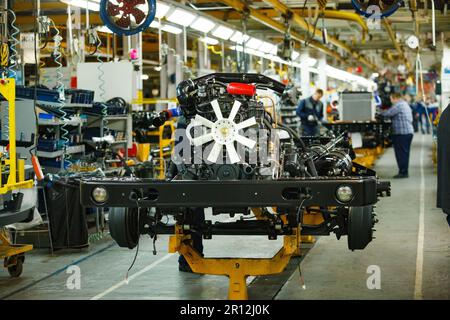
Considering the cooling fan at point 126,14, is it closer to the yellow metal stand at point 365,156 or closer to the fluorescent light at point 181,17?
the fluorescent light at point 181,17

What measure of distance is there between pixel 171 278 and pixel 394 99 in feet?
30.8

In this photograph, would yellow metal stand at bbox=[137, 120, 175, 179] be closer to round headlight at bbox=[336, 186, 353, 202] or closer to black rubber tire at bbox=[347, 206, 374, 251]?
black rubber tire at bbox=[347, 206, 374, 251]

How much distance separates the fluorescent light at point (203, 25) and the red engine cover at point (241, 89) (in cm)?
759

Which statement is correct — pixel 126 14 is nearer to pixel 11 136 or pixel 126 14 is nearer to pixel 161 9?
pixel 11 136

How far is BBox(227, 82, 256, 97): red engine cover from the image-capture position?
18.2ft

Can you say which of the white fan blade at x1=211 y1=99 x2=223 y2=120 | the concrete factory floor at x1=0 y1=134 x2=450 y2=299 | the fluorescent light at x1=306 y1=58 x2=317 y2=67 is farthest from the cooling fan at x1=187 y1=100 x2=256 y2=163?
the fluorescent light at x1=306 y1=58 x2=317 y2=67

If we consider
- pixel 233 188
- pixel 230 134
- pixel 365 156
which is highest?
pixel 230 134

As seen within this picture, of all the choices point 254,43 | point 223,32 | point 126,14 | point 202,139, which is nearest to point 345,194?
point 202,139

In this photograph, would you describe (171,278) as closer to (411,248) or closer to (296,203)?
(296,203)

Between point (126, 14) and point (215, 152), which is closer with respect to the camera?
point (215, 152)

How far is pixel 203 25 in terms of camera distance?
1361cm

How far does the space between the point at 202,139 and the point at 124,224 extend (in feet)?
3.14
